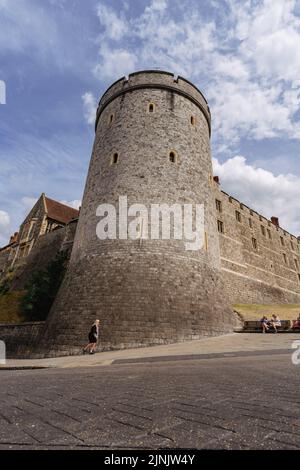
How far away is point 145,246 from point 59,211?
21.3 m

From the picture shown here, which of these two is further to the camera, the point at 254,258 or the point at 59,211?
the point at 59,211

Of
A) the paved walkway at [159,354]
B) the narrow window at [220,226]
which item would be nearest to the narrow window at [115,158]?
the paved walkway at [159,354]

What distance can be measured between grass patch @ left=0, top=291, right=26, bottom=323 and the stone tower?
4148mm

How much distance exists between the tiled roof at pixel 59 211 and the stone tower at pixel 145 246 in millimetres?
14521

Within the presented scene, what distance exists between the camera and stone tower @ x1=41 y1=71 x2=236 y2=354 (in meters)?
10.8

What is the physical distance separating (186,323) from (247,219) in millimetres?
18726

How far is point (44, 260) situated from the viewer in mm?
23344

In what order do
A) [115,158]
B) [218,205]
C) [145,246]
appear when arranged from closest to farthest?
[145,246] < [115,158] < [218,205]

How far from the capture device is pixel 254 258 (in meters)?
25.9

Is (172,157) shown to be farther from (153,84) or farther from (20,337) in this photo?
(20,337)

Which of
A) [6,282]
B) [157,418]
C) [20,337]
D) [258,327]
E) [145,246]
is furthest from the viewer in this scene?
[6,282]

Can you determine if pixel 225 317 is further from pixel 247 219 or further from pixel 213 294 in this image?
pixel 247 219

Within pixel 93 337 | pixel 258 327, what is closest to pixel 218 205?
pixel 258 327

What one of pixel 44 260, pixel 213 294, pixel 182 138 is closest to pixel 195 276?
pixel 213 294
